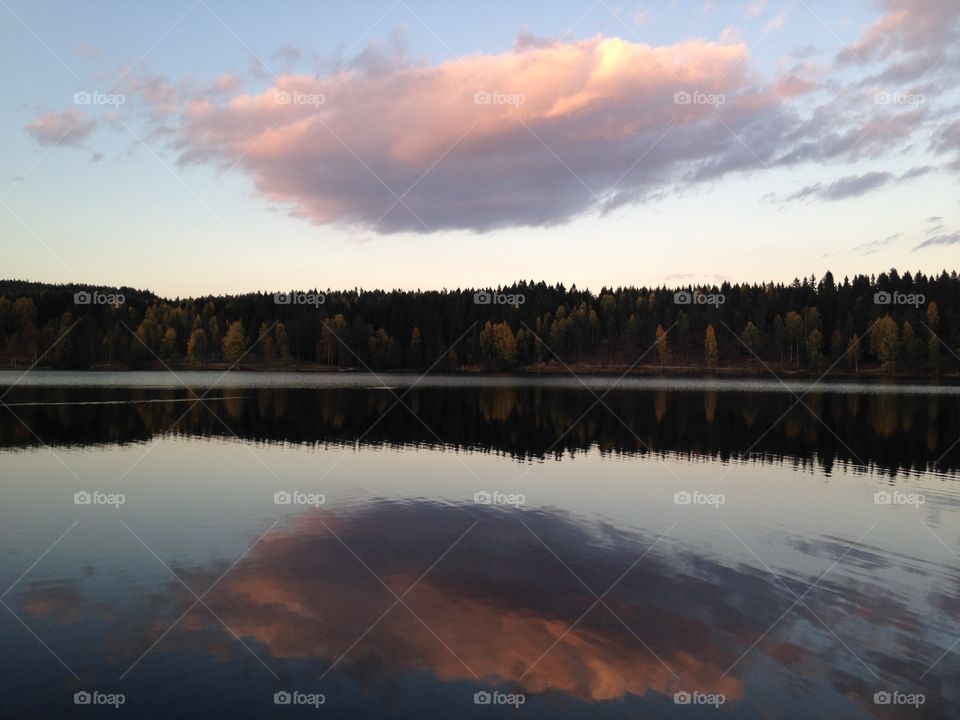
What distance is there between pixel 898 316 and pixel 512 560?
203761 millimetres

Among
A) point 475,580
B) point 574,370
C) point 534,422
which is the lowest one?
point 574,370

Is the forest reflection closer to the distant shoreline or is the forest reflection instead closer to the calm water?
the calm water

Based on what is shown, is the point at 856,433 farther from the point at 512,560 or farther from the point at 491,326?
the point at 491,326

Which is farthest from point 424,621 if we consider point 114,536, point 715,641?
point 114,536

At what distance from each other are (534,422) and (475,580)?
147 feet

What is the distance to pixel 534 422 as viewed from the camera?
64.7 meters

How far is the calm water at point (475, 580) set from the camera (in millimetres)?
13758

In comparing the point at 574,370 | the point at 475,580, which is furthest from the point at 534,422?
the point at 574,370

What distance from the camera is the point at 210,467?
38.5 m

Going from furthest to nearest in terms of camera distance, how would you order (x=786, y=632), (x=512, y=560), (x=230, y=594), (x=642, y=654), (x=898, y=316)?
(x=898, y=316) < (x=512, y=560) < (x=230, y=594) < (x=786, y=632) < (x=642, y=654)

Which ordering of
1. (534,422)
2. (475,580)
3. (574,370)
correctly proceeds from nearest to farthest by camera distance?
(475,580)
(534,422)
(574,370)

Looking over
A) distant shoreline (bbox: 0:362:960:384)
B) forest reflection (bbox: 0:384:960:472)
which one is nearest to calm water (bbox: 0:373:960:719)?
forest reflection (bbox: 0:384:960:472)

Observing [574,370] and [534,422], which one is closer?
[534,422]

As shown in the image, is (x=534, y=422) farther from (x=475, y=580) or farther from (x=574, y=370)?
(x=574, y=370)
